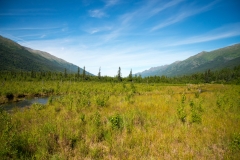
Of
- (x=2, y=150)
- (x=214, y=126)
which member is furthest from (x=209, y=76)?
(x=2, y=150)

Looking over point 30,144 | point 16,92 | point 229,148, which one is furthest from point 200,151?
point 16,92

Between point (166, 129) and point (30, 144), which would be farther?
point (166, 129)

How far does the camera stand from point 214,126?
20.8ft

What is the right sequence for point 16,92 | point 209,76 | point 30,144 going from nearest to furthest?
1. point 30,144
2. point 16,92
3. point 209,76

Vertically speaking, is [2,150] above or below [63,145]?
above

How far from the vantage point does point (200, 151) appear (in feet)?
13.9

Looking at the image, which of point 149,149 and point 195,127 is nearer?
point 149,149

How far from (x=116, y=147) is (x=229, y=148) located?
164 inches

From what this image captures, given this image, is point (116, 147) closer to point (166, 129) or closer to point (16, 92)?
point (166, 129)

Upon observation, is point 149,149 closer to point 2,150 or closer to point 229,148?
point 229,148

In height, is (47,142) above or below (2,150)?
below

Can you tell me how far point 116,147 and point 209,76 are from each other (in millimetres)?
143702

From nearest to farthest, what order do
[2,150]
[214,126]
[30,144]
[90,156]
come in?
[2,150] → [90,156] → [30,144] → [214,126]

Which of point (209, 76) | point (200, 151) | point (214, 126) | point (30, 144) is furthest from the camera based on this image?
point (209, 76)
